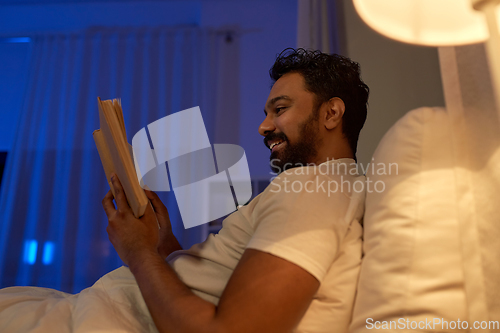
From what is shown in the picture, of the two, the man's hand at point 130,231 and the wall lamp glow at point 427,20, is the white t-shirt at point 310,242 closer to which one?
the man's hand at point 130,231

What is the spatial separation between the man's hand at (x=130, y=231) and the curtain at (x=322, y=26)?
1.06 meters

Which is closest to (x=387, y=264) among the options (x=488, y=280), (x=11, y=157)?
(x=488, y=280)

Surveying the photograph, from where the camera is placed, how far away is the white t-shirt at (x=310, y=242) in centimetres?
59

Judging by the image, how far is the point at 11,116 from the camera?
106 inches

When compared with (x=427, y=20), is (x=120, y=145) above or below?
below

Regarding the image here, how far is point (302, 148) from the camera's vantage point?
0.98m

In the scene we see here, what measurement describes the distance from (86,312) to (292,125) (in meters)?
0.68

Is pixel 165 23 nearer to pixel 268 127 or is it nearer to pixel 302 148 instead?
pixel 268 127

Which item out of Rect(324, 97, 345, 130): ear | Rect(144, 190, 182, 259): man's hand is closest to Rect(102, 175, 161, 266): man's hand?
Rect(144, 190, 182, 259): man's hand

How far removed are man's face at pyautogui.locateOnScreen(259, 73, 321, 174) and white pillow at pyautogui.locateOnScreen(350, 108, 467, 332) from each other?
36 cm

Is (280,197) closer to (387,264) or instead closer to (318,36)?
(387,264)

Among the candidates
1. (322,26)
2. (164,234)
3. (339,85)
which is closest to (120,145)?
(164,234)

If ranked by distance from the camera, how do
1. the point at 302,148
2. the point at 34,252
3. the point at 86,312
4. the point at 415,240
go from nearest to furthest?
the point at 415,240
the point at 86,312
the point at 302,148
the point at 34,252

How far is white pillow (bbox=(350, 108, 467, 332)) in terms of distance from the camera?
0.51 m
